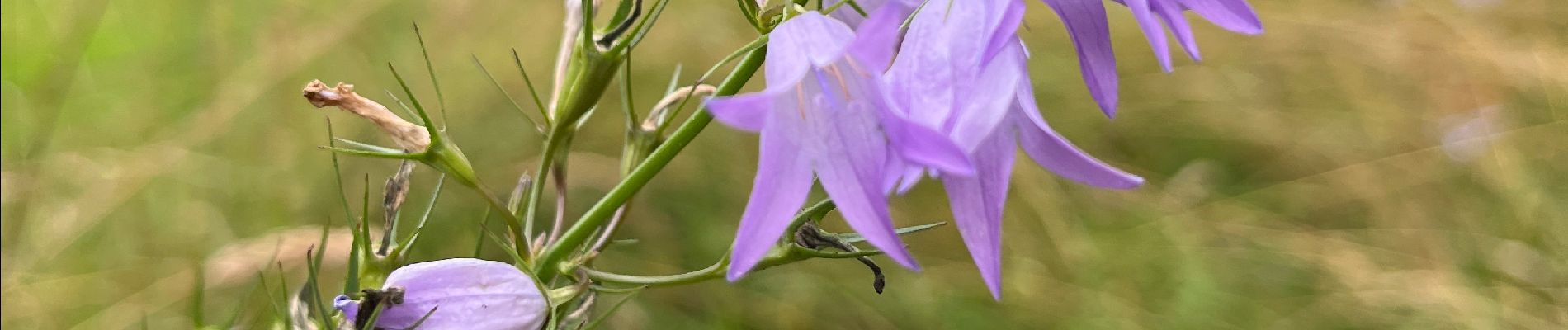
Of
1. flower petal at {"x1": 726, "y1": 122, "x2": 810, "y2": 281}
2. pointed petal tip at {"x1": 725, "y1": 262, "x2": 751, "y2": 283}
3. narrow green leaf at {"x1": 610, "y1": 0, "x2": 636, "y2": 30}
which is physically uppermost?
narrow green leaf at {"x1": 610, "y1": 0, "x2": 636, "y2": 30}

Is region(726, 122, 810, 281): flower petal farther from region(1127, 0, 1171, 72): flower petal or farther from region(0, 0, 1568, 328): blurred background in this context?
region(0, 0, 1568, 328): blurred background

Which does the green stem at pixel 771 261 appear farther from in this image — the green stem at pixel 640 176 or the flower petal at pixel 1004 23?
the flower petal at pixel 1004 23

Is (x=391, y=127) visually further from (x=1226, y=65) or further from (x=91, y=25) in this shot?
(x=1226, y=65)

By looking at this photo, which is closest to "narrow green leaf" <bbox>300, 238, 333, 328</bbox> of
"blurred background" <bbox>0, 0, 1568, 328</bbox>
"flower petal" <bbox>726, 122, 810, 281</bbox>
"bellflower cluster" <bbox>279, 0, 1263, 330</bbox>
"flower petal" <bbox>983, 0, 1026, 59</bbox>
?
"bellflower cluster" <bbox>279, 0, 1263, 330</bbox>

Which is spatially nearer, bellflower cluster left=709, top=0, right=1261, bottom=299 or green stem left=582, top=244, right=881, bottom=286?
bellflower cluster left=709, top=0, right=1261, bottom=299

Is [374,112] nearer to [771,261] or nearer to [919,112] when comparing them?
[771,261]

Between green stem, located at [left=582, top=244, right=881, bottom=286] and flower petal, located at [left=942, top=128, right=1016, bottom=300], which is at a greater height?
flower petal, located at [left=942, top=128, right=1016, bottom=300]
